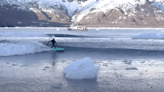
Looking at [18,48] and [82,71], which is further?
[18,48]

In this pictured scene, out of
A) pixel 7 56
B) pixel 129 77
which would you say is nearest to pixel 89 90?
pixel 129 77

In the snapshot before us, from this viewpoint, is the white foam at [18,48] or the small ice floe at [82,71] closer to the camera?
the small ice floe at [82,71]

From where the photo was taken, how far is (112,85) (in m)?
17.5

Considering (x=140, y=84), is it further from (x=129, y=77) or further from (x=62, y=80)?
(x=62, y=80)

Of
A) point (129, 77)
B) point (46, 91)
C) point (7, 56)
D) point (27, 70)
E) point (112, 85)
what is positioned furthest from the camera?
point (7, 56)

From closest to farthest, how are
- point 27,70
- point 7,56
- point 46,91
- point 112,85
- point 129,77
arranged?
point 46,91
point 112,85
point 129,77
point 27,70
point 7,56

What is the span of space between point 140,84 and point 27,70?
30.7 ft

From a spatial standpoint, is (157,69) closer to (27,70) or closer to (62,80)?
(62,80)

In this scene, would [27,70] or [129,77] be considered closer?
[129,77]

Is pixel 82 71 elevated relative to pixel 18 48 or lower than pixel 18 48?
elevated

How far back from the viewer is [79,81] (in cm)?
1845

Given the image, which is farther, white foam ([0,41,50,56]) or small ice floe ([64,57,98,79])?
white foam ([0,41,50,56])

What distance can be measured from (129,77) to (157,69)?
436 cm

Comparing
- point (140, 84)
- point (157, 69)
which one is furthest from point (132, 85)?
point (157, 69)
